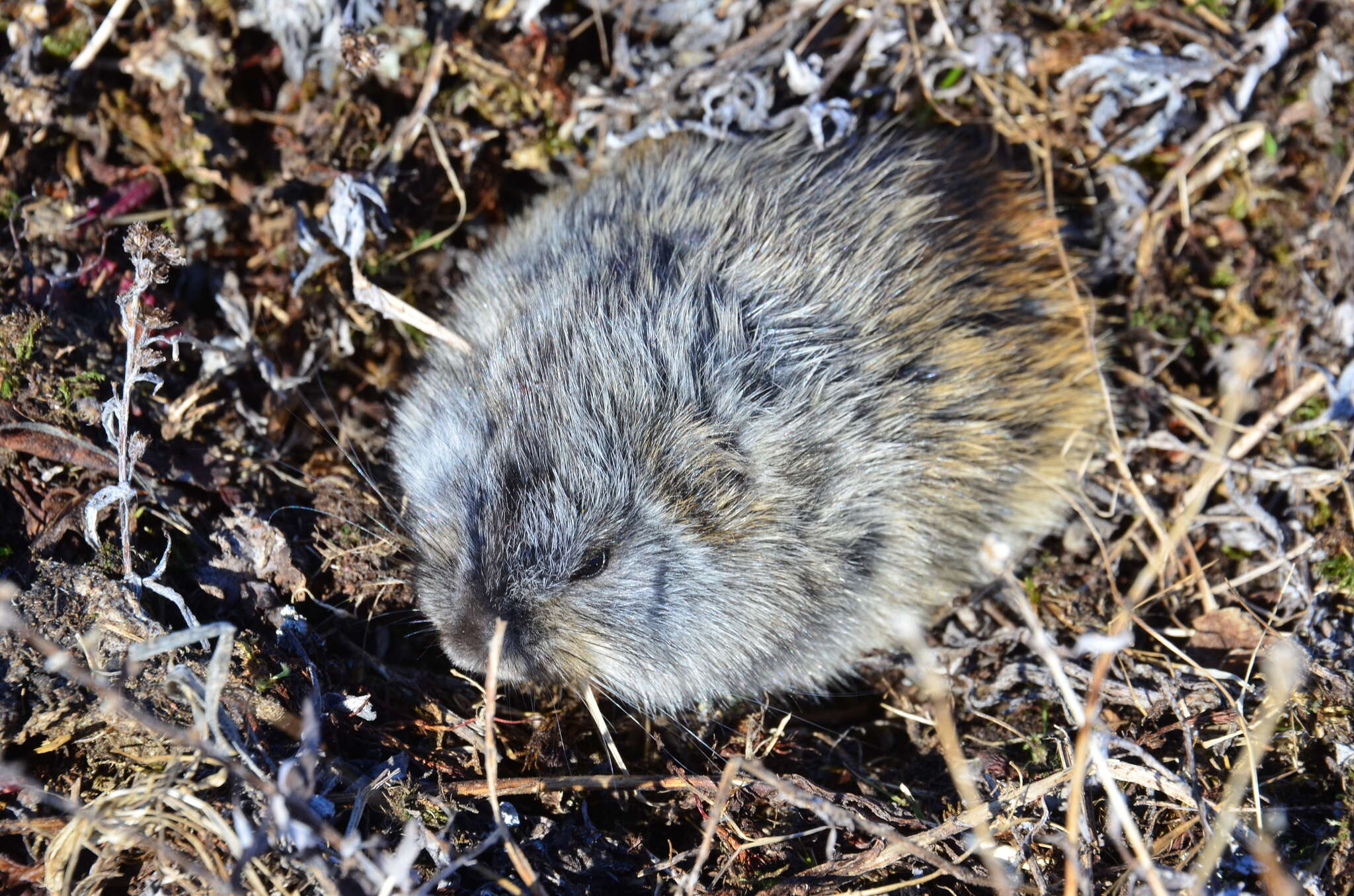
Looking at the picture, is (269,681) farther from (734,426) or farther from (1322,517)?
(1322,517)

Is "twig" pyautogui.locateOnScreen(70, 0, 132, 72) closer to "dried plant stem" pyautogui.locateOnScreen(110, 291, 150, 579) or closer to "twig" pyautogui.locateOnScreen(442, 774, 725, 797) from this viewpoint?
"dried plant stem" pyautogui.locateOnScreen(110, 291, 150, 579)

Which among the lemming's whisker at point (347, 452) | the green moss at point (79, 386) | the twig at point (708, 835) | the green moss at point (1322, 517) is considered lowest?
the twig at point (708, 835)

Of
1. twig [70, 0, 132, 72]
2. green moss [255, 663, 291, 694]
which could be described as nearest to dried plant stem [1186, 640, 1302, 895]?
green moss [255, 663, 291, 694]

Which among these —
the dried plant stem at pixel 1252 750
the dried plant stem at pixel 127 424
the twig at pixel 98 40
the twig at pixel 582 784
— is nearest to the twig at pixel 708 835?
the twig at pixel 582 784

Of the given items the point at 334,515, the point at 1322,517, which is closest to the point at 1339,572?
the point at 1322,517

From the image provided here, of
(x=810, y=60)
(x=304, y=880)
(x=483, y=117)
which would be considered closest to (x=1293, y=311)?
(x=810, y=60)

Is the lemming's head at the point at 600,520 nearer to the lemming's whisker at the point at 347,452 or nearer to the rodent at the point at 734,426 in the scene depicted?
the rodent at the point at 734,426

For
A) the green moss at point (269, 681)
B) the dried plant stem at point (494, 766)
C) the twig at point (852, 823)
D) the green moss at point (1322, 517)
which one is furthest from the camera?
the green moss at point (1322, 517)

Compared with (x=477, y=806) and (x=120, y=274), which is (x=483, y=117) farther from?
(x=477, y=806)
